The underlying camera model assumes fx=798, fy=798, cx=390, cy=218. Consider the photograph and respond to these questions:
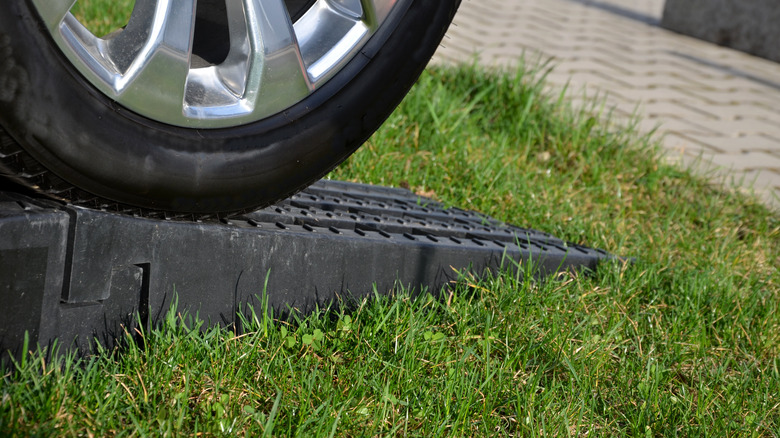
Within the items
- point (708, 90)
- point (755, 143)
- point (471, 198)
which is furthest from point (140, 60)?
point (708, 90)

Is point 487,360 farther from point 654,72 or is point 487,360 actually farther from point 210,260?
point 654,72

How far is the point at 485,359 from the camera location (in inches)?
77.9

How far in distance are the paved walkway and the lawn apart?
147 centimetres

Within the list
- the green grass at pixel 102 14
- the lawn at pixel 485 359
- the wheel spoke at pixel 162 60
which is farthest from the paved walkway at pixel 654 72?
the wheel spoke at pixel 162 60

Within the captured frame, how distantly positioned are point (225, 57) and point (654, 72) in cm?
546

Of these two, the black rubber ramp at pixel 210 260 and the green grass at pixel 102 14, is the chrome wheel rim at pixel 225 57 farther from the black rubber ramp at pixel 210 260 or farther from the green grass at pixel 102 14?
the green grass at pixel 102 14

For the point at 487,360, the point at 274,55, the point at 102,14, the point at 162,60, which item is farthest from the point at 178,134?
the point at 102,14

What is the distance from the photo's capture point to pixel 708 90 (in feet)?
21.1

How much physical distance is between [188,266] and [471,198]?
191cm

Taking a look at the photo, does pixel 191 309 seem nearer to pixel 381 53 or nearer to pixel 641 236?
pixel 381 53

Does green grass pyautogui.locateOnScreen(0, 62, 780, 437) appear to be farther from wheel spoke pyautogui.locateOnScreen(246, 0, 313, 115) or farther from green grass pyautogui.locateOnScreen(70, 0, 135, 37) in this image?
green grass pyautogui.locateOnScreen(70, 0, 135, 37)

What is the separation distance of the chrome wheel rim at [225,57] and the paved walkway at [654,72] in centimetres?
302

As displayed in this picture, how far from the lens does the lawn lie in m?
1.55

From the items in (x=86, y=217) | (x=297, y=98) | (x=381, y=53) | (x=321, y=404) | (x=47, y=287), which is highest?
(x=381, y=53)
